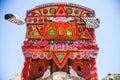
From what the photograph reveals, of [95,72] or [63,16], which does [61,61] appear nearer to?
[95,72]

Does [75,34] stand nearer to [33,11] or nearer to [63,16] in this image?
[63,16]

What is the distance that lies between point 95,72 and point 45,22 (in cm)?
408

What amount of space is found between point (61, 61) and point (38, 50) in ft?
4.78

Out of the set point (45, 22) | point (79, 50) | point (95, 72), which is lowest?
point (95, 72)

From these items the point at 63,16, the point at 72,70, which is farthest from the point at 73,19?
the point at 72,70

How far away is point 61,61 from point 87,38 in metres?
2.34

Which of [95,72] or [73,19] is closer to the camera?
[95,72]

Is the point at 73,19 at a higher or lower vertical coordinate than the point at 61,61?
higher

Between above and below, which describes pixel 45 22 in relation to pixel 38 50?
above

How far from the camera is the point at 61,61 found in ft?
51.0

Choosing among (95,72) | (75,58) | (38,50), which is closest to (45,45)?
(38,50)

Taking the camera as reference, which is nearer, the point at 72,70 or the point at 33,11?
the point at 72,70

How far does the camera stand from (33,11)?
56.7ft

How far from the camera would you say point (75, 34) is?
16.9 metres
